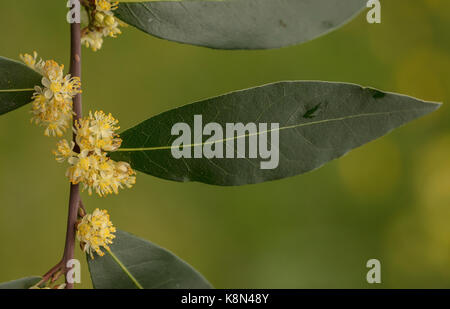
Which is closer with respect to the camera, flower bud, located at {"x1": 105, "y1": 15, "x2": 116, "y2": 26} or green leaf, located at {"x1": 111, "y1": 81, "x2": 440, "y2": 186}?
green leaf, located at {"x1": 111, "y1": 81, "x2": 440, "y2": 186}

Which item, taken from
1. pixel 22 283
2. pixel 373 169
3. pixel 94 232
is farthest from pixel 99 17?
pixel 373 169

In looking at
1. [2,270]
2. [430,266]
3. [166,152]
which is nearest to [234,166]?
[166,152]

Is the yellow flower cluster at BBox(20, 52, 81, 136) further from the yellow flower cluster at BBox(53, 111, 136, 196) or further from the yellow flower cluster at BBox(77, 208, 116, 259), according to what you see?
the yellow flower cluster at BBox(77, 208, 116, 259)

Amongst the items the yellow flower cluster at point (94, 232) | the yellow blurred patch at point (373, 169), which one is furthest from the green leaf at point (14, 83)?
the yellow blurred patch at point (373, 169)

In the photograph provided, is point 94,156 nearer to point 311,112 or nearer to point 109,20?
point 109,20

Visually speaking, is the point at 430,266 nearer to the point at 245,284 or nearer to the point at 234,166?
the point at 245,284

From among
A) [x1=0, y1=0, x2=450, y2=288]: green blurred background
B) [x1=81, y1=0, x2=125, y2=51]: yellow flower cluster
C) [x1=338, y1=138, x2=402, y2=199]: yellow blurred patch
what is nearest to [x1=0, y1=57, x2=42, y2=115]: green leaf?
[x1=81, y1=0, x2=125, y2=51]: yellow flower cluster

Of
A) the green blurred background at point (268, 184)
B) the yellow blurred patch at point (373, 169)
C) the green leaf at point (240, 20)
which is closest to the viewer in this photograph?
the green leaf at point (240, 20)

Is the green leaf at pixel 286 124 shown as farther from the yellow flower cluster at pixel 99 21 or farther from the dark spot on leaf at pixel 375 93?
the yellow flower cluster at pixel 99 21
